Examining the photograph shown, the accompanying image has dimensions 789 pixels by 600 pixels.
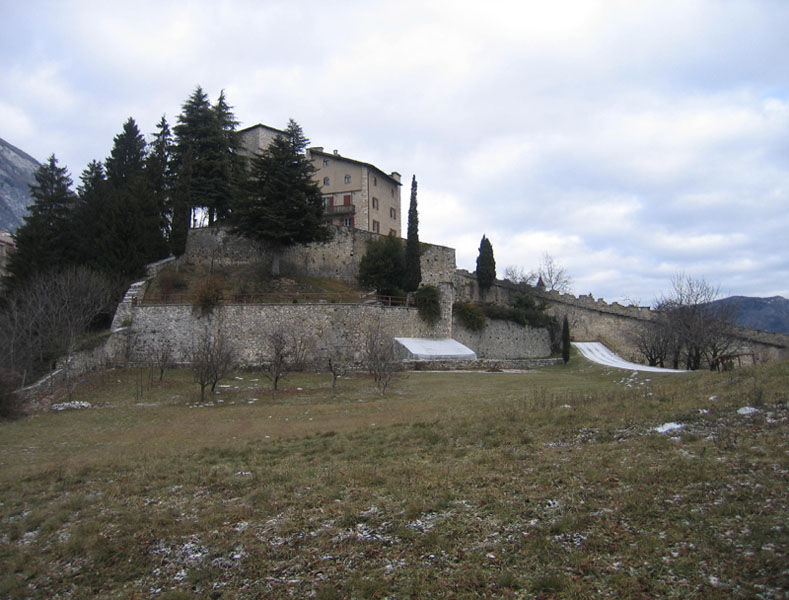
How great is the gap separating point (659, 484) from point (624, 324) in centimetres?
4605

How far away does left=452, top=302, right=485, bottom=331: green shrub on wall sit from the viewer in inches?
1547

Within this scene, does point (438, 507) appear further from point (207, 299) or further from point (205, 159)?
point (205, 159)

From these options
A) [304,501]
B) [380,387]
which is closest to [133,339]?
[380,387]

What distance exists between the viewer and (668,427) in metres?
9.91

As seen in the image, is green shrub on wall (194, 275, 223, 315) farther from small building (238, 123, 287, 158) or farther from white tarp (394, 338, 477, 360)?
small building (238, 123, 287, 158)

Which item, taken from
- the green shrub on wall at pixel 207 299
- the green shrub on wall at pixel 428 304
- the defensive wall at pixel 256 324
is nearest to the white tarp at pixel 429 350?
the defensive wall at pixel 256 324

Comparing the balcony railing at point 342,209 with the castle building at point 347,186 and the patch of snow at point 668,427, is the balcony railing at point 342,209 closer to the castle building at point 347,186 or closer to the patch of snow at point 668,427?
the castle building at point 347,186

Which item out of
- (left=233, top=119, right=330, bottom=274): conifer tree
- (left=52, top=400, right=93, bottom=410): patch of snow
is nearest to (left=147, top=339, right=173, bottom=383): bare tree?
(left=52, top=400, right=93, bottom=410): patch of snow

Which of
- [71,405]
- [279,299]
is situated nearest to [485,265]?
[279,299]

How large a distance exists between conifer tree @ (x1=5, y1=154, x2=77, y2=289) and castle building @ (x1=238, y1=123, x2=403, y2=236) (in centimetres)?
1723

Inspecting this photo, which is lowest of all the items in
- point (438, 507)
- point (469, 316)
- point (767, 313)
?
point (438, 507)

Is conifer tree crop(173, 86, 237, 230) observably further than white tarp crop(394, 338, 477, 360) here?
Yes

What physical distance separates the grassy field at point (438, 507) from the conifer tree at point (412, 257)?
82.9 ft

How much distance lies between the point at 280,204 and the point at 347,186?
16759mm
